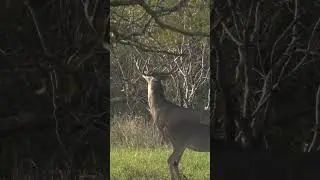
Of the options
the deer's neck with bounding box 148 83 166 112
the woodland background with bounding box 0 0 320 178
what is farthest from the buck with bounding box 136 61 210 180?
the woodland background with bounding box 0 0 320 178

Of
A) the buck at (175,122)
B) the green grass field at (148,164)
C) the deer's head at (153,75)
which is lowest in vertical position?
the green grass field at (148,164)

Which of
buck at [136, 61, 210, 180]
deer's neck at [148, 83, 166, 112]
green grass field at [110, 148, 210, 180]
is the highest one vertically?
deer's neck at [148, 83, 166, 112]

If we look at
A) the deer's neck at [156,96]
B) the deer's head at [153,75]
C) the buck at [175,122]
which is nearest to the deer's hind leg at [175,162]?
the buck at [175,122]

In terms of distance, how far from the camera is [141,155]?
3824 millimetres

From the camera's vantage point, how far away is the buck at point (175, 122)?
148 inches

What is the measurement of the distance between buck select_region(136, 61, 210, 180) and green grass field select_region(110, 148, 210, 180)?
49 mm

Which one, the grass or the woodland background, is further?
the grass

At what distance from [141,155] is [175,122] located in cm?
40

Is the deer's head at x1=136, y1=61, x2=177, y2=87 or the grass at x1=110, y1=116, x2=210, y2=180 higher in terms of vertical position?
the deer's head at x1=136, y1=61, x2=177, y2=87

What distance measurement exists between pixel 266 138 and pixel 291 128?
208 millimetres

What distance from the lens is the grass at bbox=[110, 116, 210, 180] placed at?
3.75 m

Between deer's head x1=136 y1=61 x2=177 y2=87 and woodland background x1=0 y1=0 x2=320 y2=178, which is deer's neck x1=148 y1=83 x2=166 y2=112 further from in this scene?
woodland background x1=0 y1=0 x2=320 y2=178
